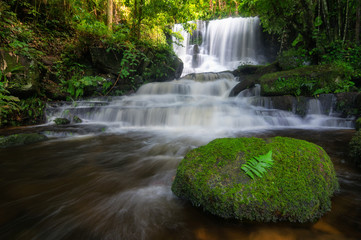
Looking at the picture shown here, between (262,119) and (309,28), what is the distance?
223 inches

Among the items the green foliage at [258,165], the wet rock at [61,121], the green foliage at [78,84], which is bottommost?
the wet rock at [61,121]

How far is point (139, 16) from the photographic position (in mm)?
9859

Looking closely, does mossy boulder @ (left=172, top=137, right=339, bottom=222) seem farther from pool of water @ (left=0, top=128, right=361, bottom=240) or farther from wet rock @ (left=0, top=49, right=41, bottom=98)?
wet rock @ (left=0, top=49, right=41, bottom=98)

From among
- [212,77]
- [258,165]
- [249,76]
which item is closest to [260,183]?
[258,165]

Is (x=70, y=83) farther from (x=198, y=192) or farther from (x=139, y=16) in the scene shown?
(x=198, y=192)

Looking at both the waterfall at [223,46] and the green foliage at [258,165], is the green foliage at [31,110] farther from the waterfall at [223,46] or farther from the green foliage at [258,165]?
the waterfall at [223,46]

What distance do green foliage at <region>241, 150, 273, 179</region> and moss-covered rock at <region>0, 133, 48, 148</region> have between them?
4.86m

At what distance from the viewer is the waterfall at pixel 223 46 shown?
16578 millimetres

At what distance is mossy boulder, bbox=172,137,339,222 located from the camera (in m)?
1.49

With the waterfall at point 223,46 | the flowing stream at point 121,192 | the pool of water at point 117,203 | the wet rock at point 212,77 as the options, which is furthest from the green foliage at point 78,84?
the waterfall at point 223,46

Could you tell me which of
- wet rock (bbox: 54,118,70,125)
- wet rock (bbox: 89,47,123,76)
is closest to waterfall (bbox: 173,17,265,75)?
wet rock (bbox: 89,47,123,76)

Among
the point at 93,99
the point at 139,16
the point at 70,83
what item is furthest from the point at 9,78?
the point at 139,16

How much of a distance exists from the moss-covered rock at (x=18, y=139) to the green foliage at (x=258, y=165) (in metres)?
4.86

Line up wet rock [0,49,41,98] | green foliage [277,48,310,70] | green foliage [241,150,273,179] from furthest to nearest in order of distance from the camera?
green foliage [277,48,310,70] → wet rock [0,49,41,98] → green foliage [241,150,273,179]
